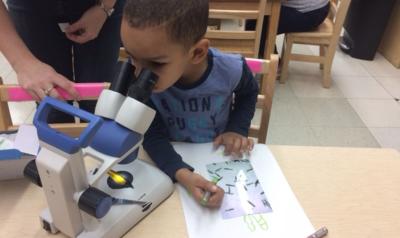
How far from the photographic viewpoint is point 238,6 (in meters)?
2.10

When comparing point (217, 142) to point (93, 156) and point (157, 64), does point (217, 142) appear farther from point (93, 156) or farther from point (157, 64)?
point (93, 156)

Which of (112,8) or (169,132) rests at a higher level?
(112,8)

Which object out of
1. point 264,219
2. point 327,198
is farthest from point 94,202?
point 327,198

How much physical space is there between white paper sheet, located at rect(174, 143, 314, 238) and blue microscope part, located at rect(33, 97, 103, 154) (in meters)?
0.27

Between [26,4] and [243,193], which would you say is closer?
[243,193]

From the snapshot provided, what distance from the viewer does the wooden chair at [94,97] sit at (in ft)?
2.74

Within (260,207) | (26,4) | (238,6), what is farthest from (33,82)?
(238,6)

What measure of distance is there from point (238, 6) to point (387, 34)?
1.67 metres

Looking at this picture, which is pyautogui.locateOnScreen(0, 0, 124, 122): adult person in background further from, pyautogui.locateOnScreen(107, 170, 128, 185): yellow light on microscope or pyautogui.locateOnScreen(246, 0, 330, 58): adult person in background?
pyautogui.locateOnScreen(246, 0, 330, 58): adult person in background

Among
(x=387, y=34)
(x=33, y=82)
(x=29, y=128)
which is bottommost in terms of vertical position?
(x=387, y=34)

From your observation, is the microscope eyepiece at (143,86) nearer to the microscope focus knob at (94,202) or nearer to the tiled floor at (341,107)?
the microscope focus knob at (94,202)

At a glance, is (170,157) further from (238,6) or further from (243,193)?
(238,6)

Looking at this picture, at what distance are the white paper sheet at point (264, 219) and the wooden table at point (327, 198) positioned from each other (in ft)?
0.06

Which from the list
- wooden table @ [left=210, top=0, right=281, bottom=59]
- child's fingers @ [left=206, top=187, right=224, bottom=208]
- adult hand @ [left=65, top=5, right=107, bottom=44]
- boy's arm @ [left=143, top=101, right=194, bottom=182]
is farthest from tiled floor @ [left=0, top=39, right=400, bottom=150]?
child's fingers @ [left=206, top=187, right=224, bottom=208]
